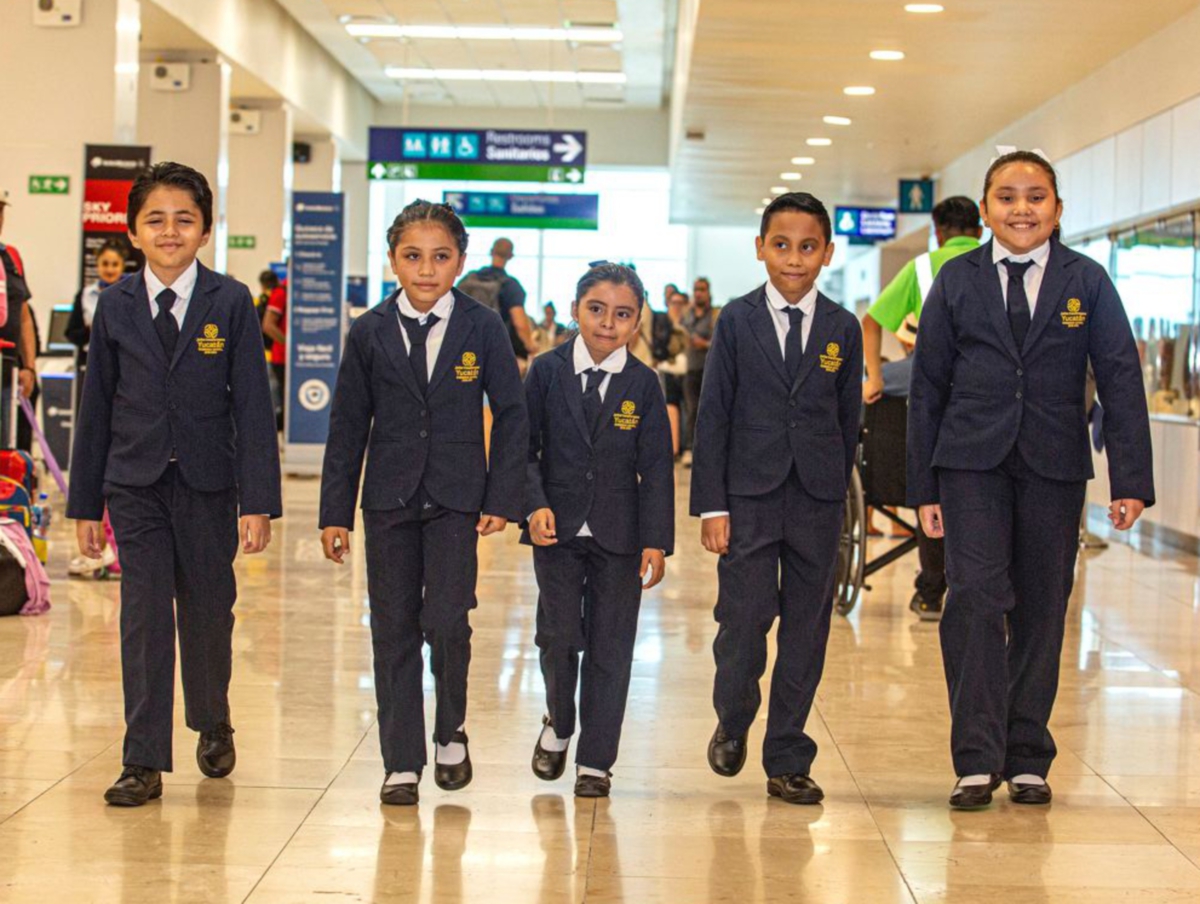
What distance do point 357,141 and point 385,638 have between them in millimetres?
26259

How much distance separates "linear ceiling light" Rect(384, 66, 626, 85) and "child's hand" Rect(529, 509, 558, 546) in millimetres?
23208

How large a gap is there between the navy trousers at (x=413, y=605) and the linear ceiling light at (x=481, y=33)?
19.9 metres

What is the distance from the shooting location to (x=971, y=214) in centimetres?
748

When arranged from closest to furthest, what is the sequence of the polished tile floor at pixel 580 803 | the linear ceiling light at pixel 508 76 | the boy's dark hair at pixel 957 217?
the polished tile floor at pixel 580 803 → the boy's dark hair at pixel 957 217 → the linear ceiling light at pixel 508 76

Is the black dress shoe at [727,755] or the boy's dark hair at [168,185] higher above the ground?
the boy's dark hair at [168,185]

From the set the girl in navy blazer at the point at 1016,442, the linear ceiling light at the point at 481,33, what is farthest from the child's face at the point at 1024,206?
the linear ceiling light at the point at 481,33

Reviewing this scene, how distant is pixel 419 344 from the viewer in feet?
14.0

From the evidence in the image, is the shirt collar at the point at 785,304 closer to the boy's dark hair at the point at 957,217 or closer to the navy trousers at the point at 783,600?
the navy trousers at the point at 783,600

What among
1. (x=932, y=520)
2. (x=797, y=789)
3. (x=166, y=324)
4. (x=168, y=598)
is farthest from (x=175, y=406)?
(x=932, y=520)

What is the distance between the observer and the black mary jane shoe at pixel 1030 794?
14.6 ft

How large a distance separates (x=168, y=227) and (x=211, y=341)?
303mm

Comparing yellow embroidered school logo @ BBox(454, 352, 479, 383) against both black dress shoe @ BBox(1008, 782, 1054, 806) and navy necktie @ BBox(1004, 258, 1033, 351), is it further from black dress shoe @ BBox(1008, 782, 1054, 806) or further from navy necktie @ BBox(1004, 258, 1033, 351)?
black dress shoe @ BBox(1008, 782, 1054, 806)

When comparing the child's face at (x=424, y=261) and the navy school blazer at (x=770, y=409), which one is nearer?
the child's face at (x=424, y=261)

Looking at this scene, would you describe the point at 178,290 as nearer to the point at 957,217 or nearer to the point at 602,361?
the point at 602,361
